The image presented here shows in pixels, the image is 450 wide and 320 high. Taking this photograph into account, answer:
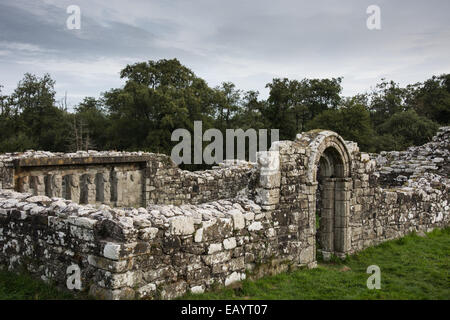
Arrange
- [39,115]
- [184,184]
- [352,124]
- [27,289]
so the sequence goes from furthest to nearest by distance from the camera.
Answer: [39,115] < [352,124] < [184,184] < [27,289]

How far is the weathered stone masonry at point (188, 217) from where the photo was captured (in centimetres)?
495

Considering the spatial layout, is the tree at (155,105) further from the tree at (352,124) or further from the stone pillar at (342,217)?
the stone pillar at (342,217)

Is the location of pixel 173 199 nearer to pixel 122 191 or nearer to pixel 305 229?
pixel 122 191

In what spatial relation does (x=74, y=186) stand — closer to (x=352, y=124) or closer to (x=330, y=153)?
(x=330, y=153)

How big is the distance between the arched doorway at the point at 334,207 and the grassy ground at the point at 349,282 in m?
0.46

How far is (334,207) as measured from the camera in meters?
9.21

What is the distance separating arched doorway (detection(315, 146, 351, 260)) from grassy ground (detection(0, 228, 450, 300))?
462 millimetres

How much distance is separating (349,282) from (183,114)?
24131 millimetres

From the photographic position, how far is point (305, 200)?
7855mm

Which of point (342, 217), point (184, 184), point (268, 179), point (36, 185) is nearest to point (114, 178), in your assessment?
point (184, 184)

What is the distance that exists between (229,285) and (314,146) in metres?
3.68

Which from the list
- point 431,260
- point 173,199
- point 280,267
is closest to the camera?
point 280,267

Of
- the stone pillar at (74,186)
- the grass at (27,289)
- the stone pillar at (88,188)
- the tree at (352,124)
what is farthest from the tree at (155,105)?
the grass at (27,289)

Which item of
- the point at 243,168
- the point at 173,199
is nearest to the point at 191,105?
the point at 243,168
